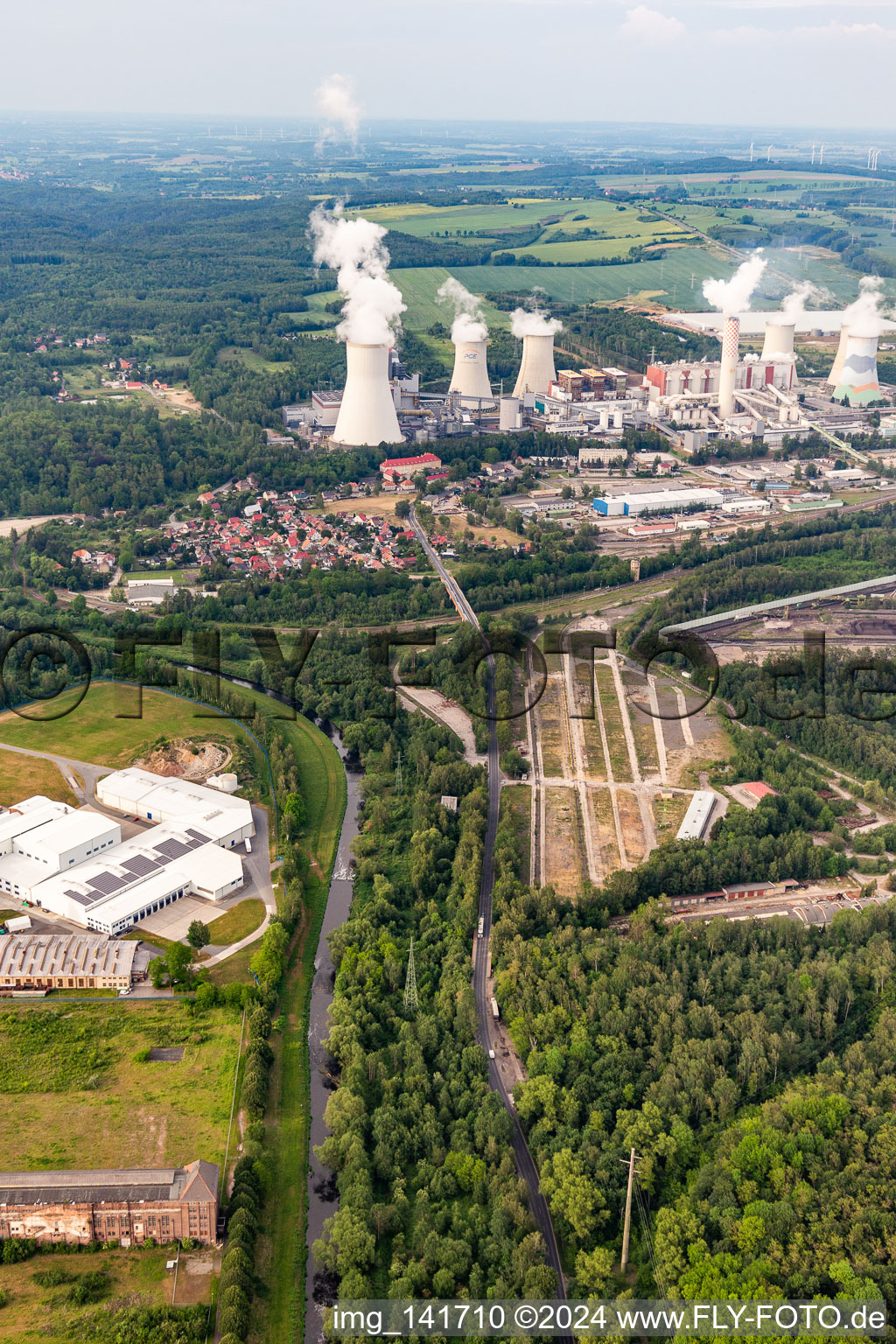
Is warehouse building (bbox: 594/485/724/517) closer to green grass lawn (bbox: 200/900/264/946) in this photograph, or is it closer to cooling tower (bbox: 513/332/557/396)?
cooling tower (bbox: 513/332/557/396)

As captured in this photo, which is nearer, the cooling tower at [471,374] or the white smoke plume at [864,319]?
the cooling tower at [471,374]

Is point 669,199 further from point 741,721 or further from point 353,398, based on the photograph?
point 741,721

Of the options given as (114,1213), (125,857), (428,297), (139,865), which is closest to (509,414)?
(428,297)

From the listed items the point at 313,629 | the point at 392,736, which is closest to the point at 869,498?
the point at 313,629

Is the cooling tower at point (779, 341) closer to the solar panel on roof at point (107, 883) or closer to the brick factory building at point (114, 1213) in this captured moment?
the solar panel on roof at point (107, 883)

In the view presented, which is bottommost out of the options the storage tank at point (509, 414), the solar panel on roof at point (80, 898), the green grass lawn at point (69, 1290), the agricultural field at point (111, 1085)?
the green grass lawn at point (69, 1290)

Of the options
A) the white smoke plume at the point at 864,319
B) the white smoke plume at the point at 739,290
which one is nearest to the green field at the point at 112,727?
the white smoke plume at the point at 739,290

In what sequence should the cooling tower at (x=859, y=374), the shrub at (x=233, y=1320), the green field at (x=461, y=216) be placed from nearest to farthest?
the shrub at (x=233, y=1320), the cooling tower at (x=859, y=374), the green field at (x=461, y=216)
